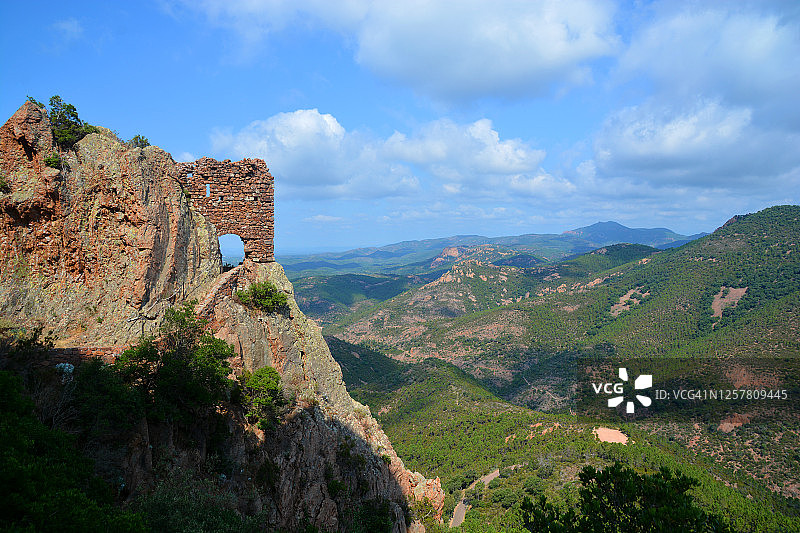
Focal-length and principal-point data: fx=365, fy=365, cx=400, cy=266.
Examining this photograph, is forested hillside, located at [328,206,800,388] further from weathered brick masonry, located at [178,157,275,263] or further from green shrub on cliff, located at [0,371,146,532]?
green shrub on cliff, located at [0,371,146,532]

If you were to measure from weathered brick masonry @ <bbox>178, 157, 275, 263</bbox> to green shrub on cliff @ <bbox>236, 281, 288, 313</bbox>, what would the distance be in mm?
1998

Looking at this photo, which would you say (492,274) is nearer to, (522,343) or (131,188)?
(522,343)

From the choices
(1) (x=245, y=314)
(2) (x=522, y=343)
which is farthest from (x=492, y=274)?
(1) (x=245, y=314)

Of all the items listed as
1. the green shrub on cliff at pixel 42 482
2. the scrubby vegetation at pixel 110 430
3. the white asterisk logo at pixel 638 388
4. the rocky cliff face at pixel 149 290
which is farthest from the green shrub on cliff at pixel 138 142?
the white asterisk logo at pixel 638 388

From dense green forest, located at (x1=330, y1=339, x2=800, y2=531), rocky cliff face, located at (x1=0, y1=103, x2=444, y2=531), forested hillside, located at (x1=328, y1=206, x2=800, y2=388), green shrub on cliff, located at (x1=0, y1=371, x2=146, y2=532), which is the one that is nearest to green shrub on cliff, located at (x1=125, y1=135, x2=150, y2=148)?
rocky cliff face, located at (x1=0, y1=103, x2=444, y2=531)

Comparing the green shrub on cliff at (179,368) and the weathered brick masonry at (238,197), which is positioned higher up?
the weathered brick masonry at (238,197)

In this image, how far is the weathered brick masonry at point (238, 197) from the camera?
16.8m

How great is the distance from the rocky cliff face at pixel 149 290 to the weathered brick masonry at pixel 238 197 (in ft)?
3.66

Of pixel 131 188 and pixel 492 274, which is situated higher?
pixel 131 188

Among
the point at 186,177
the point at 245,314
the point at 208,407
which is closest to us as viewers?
the point at 208,407

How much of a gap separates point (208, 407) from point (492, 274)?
607 ft

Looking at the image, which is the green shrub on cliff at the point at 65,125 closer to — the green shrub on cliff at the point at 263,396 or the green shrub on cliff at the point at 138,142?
the green shrub on cliff at the point at 138,142

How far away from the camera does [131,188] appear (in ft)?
41.4

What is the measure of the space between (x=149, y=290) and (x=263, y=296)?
4736 mm
